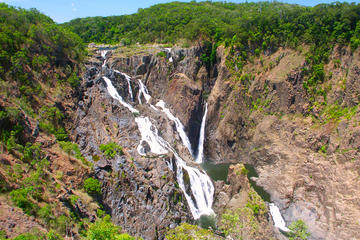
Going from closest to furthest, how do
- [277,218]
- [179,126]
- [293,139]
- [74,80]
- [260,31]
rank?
[277,218] < [74,80] < [293,139] < [179,126] < [260,31]

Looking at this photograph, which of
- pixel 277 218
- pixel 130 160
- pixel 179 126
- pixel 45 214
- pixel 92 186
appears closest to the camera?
pixel 45 214

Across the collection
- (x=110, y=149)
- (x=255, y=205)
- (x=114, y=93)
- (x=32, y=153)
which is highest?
(x=114, y=93)

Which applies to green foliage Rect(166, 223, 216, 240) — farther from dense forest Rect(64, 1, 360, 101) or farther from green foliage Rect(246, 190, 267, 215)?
dense forest Rect(64, 1, 360, 101)

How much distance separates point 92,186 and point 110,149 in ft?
16.1

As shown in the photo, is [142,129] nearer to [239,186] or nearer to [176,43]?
[239,186]

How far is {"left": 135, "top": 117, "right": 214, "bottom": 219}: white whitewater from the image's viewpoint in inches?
1141

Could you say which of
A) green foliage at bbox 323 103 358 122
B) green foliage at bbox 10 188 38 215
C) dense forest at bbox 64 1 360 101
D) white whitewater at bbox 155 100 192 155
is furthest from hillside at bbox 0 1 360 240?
white whitewater at bbox 155 100 192 155

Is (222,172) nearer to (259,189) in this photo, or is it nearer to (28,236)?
(259,189)

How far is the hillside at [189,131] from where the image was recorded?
2212cm

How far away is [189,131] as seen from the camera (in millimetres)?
45219

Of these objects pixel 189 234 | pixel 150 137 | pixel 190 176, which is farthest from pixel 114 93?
pixel 189 234

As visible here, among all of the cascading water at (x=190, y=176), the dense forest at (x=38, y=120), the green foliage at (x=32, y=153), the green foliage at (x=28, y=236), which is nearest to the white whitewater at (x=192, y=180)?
the cascading water at (x=190, y=176)

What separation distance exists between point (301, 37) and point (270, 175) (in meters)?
25.0

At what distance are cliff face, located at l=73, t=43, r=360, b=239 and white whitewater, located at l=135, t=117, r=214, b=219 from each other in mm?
1171
